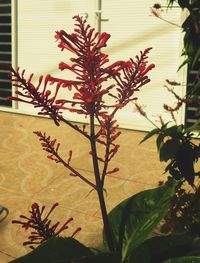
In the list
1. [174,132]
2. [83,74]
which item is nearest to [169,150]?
[174,132]

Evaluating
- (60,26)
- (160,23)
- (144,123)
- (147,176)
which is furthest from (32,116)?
(147,176)

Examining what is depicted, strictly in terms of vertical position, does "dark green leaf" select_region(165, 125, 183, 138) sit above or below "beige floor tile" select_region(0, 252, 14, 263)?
above

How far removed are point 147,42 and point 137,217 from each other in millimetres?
4217

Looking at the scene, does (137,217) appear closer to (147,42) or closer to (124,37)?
(147,42)

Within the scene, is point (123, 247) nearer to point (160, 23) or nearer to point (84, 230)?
point (84, 230)

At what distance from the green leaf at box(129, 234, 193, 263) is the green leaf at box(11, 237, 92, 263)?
0.48ft

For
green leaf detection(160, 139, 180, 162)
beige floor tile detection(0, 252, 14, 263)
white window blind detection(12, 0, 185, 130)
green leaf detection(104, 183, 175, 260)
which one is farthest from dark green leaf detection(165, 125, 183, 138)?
white window blind detection(12, 0, 185, 130)

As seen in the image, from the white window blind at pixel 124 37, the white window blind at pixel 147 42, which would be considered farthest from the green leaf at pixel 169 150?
the white window blind at pixel 147 42

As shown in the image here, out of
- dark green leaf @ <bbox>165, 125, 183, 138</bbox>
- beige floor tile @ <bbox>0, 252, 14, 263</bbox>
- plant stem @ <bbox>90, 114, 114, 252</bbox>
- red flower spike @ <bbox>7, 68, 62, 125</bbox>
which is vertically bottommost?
beige floor tile @ <bbox>0, 252, 14, 263</bbox>

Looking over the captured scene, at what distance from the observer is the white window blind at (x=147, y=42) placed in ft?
15.3

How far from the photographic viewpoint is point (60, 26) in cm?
533

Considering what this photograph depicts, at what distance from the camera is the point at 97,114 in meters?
0.68

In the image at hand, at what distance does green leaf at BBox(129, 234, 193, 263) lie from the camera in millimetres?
850

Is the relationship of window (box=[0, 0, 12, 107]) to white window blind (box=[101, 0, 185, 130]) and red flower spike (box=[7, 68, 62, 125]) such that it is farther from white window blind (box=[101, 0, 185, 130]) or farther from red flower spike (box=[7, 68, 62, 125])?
Answer: red flower spike (box=[7, 68, 62, 125])
